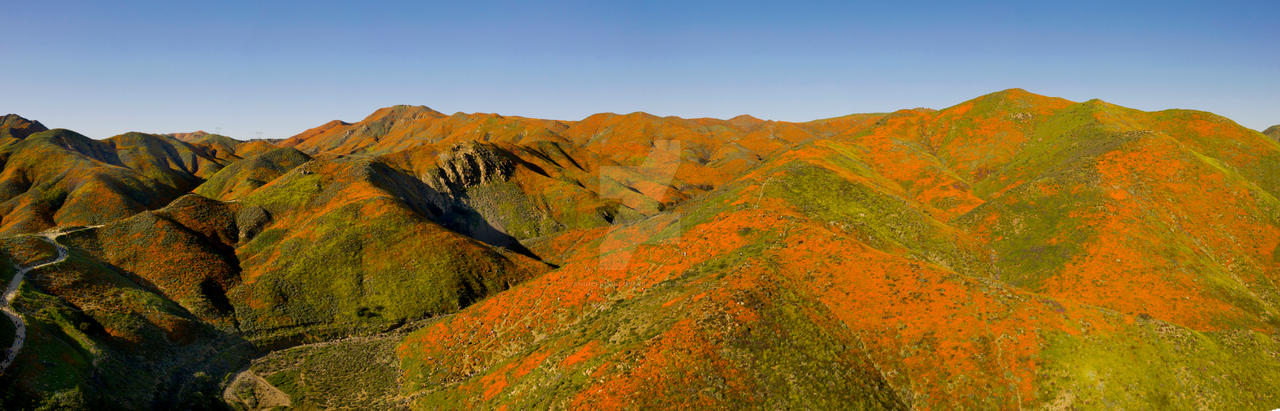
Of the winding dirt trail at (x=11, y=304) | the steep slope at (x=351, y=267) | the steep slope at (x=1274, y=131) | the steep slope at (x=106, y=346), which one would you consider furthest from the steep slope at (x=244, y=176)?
the steep slope at (x=1274, y=131)

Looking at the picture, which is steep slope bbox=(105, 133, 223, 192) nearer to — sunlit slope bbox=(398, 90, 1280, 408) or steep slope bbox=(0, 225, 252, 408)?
steep slope bbox=(0, 225, 252, 408)

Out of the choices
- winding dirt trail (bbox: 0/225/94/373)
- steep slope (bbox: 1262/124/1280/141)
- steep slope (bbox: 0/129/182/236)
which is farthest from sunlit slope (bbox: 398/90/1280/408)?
steep slope (bbox: 1262/124/1280/141)

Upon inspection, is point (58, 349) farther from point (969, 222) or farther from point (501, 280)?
point (969, 222)

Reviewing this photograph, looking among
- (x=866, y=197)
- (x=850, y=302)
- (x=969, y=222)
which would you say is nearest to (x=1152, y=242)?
(x=969, y=222)

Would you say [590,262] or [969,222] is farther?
[969,222]

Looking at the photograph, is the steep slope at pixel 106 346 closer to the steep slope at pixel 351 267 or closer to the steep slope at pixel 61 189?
the steep slope at pixel 351 267

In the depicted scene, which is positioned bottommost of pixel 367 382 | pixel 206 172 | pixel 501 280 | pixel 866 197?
pixel 367 382

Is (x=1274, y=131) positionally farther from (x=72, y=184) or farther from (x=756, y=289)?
(x=72, y=184)
